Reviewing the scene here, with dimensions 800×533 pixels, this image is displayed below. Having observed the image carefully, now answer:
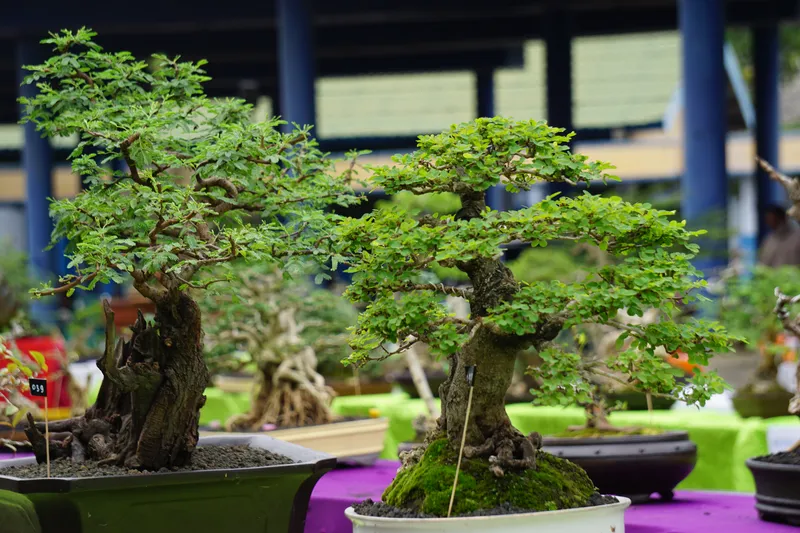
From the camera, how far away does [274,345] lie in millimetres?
4887

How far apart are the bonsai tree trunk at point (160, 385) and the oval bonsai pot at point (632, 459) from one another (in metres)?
1.10

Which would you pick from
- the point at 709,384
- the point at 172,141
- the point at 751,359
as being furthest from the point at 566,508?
the point at 751,359

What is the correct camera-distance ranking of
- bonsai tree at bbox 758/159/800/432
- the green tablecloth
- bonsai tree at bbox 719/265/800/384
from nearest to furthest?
bonsai tree at bbox 758/159/800/432 < the green tablecloth < bonsai tree at bbox 719/265/800/384

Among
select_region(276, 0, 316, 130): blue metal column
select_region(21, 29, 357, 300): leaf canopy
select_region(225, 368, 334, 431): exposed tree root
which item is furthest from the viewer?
select_region(276, 0, 316, 130): blue metal column

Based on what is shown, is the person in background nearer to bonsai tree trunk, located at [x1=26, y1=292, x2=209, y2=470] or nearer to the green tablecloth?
the green tablecloth

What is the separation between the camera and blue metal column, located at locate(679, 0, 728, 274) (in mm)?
10539

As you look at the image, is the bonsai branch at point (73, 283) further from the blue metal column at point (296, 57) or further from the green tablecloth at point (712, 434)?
the blue metal column at point (296, 57)

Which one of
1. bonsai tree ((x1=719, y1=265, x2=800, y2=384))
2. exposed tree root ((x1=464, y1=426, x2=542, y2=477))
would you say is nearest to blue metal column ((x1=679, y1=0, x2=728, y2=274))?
bonsai tree ((x1=719, y1=265, x2=800, y2=384))

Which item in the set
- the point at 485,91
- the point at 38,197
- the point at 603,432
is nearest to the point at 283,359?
the point at 603,432

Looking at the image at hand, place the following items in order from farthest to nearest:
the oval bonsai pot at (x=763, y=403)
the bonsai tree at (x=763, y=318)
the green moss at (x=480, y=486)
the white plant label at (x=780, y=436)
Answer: the bonsai tree at (x=763, y=318) → the oval bonsai pot at (x=763, y=403) → the white plant label at (x=780, y=436) → the green moss at (x=480, y=486)

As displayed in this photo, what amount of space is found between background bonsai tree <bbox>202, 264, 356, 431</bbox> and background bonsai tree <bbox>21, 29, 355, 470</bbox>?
1573mm

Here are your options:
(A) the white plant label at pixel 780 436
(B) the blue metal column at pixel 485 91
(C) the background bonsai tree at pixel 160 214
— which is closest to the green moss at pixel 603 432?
(A) the white plant label at pixel 780 436

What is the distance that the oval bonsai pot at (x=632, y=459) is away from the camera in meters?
3.33

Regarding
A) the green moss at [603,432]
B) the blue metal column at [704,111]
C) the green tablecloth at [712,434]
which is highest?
the blue metal column at [704,111]
